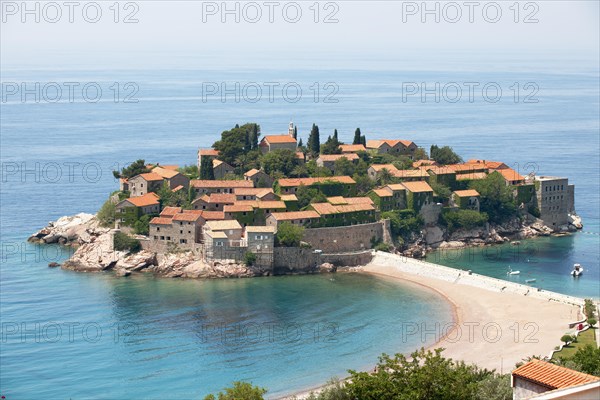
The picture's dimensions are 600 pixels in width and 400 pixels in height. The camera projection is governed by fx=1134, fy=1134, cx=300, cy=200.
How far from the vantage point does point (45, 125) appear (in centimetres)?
14200

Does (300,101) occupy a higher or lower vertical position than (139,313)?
higher

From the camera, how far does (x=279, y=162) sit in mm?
71125

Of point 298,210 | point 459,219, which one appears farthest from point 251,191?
point 459,219

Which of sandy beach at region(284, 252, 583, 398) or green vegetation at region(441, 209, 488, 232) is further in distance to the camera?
green vegetation at region(441, 209, 488, 232)

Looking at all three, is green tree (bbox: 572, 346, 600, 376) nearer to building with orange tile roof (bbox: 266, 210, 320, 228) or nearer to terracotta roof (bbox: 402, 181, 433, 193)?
building with orange tile roof (bbox: 266, 210, 320, 228)

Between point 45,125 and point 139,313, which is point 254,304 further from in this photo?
point 45,125

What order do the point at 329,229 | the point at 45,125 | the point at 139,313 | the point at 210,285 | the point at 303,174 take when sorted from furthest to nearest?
the point at 45,125 → the point at 303,174 → the point at 329,229 → the point at 210,285 → the point at 139,313

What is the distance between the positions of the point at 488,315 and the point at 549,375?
34.7 meters

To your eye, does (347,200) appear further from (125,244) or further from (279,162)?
(125,244)

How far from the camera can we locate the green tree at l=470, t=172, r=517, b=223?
7362 cm

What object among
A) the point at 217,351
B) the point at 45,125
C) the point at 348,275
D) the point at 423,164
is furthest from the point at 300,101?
the point at 217,351

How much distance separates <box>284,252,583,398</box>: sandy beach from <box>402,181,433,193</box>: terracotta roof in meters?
6.15

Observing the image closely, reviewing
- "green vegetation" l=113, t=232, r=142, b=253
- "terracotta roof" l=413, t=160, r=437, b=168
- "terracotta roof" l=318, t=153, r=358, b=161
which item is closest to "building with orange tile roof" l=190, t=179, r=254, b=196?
"green vegetation" l=113, t=232, r=142, b=253

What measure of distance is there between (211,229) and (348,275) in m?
8.16
